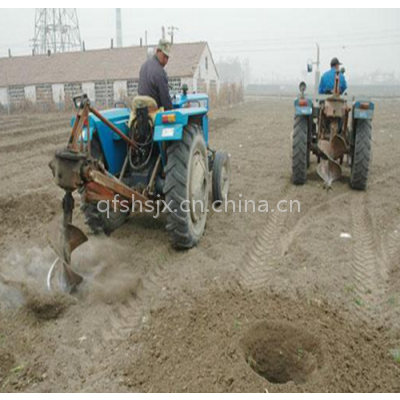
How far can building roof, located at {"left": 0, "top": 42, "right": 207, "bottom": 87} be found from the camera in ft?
100

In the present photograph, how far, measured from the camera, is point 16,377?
8.95 ft

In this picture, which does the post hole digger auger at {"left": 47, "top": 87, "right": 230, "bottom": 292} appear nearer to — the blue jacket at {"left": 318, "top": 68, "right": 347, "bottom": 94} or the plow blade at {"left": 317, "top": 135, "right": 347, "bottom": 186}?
the plow blade at {"left": 317, "top": 135, "right": 347, "bottom": 186}

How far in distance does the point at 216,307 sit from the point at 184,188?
1263 millimetres

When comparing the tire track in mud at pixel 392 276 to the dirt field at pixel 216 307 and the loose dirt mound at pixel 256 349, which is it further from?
the loose dirt mound at pixel 256 349

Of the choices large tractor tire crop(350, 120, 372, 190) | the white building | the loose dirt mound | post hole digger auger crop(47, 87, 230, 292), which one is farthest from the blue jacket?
the white building

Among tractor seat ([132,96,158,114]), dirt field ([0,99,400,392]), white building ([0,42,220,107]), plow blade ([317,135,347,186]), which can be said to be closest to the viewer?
dirt field ([0,99,400,392])

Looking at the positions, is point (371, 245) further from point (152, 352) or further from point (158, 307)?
point (152, 352)

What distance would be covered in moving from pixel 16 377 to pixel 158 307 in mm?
1192

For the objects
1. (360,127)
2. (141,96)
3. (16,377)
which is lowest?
(16,377)

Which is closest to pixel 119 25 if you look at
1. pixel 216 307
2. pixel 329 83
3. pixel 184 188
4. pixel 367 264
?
pixel 329 83

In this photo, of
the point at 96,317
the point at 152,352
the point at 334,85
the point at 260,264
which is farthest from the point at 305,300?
the point at 334,85

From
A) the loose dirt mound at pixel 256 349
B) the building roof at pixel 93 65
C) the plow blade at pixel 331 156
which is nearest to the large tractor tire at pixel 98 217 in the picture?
the loose dirt mound at pixel 256 349

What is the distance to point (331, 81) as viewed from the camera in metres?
7.46

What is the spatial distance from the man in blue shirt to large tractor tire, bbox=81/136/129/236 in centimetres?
454
